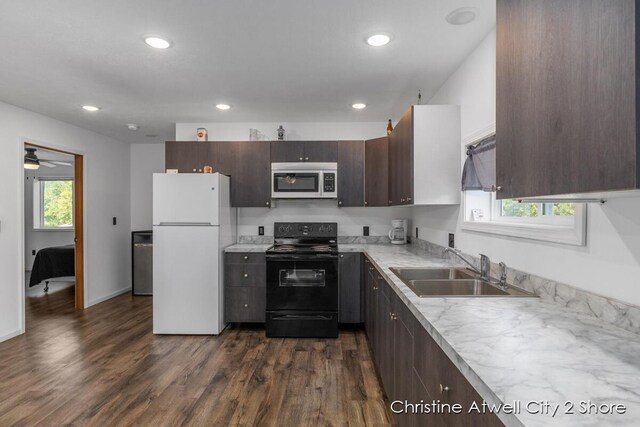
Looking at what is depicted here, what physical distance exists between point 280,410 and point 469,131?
90.1 inches

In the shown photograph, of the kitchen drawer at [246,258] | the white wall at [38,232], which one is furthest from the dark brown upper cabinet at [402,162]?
the white wall at [38,232]

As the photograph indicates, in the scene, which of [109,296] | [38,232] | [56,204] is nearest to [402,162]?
[109,296]

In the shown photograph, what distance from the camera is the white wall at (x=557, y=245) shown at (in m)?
1.17

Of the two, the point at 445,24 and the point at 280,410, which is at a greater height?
the point at 445,24

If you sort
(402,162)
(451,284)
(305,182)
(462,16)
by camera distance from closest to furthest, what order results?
(462,16), (451,284), (402,162), (305,182)

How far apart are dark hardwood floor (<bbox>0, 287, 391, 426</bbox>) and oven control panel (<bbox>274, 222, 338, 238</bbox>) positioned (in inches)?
45.5

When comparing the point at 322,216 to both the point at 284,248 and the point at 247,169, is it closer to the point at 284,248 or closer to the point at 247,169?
the point at 284,248

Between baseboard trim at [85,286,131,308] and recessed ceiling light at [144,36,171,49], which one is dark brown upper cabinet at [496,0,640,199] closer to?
recessed ceiling light at [144,36,171,49]

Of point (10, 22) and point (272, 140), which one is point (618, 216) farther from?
point (272, 140)

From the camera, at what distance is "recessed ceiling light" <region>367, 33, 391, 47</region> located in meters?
2.13

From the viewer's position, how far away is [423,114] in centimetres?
259

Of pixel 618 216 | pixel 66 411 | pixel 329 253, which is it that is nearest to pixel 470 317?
pixel 618 216

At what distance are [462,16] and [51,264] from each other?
6.49 metres

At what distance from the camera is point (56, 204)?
6.93m
